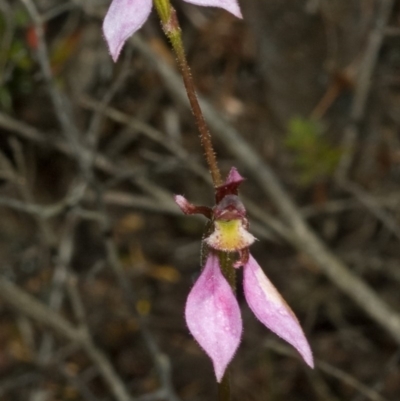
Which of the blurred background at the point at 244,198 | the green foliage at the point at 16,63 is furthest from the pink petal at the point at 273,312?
the blurred background at the point at 244,198

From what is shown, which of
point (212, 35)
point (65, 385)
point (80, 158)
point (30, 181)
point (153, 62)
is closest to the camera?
point (80, 158)

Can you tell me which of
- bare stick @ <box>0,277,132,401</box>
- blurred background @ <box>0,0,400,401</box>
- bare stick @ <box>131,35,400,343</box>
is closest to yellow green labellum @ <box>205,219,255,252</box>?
bare stick @ <box>0,277,132,401</box>

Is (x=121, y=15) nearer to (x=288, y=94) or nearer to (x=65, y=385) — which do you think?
(x=65, y=385)

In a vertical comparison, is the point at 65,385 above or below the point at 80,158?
below

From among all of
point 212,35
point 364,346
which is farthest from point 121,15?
point 212,35

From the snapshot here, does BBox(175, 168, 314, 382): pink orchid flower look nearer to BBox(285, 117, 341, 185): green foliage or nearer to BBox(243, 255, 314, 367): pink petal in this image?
BBox(243, 255, 314, 367): pink petal

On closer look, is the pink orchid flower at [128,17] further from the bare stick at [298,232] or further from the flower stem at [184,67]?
the bare stick at [298,232]

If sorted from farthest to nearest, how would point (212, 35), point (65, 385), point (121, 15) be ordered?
point (212, 35), point (65, 385), point (121, 15)
